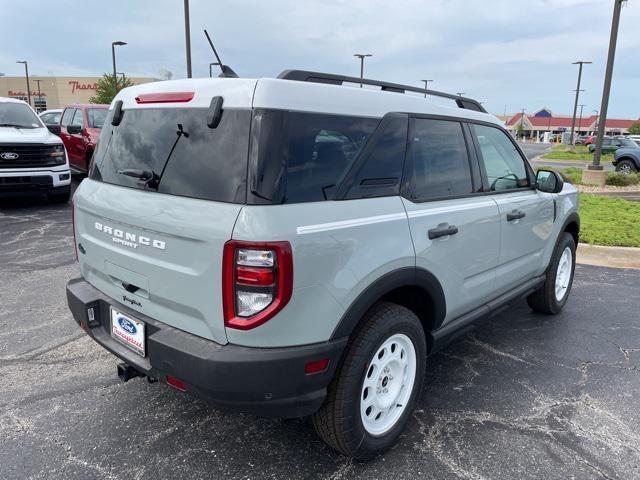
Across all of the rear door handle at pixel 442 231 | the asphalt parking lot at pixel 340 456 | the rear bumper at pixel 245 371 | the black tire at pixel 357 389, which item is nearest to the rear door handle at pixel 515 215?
the rear door handle at pixel 442 231

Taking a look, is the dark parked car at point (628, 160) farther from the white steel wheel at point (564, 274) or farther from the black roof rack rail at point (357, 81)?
the black roof rack rail at point (357, 81)

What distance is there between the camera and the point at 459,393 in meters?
3.35

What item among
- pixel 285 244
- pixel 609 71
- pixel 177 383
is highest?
pixel 609 71

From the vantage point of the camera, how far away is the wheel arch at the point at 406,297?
7.54 ft

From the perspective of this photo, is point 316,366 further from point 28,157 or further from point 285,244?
point 28,157

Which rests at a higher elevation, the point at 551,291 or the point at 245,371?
the point at 245,371

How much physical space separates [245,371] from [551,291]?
11.6ft

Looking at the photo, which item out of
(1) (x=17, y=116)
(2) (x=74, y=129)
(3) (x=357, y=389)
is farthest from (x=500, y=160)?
(2) (x=74, y=129)

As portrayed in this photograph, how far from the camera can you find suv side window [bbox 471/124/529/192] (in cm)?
352

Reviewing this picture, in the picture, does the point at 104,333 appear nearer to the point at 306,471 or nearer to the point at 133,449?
the point at 133,449

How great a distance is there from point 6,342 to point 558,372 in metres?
4.23

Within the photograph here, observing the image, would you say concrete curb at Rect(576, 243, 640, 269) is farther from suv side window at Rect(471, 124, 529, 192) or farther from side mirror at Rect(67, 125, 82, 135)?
side mirror at Rect(67, 125, 82, 135)

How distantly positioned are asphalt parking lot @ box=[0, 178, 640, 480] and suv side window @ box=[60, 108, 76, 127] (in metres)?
9.36

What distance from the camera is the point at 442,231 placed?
9.21 feet
